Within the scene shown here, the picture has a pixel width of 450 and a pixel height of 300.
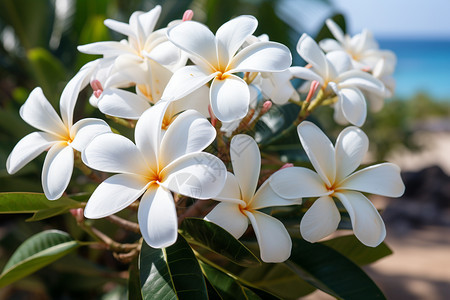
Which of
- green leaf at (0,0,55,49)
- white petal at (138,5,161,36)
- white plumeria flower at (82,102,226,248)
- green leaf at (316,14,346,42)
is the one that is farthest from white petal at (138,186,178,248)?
green leaf at (0,0,55,49)

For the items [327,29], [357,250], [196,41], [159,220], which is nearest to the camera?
[159,220]

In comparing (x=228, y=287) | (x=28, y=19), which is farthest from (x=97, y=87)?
(x=28, y=19)

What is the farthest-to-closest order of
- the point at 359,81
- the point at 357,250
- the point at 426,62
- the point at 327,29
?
the point at 426,62
the point at 327,29
the point at 357,250
the point at 359,81

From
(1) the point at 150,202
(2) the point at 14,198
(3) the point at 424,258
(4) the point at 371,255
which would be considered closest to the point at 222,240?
(1) the point at 150,202

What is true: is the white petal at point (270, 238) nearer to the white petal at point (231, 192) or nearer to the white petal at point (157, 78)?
the white petal at point (231, 192)

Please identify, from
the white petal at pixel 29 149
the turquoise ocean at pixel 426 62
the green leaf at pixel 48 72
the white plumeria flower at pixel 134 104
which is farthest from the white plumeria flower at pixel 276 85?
the turquoise ocean at pixel 426 62

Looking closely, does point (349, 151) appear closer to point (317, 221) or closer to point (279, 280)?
point (317, 221)
